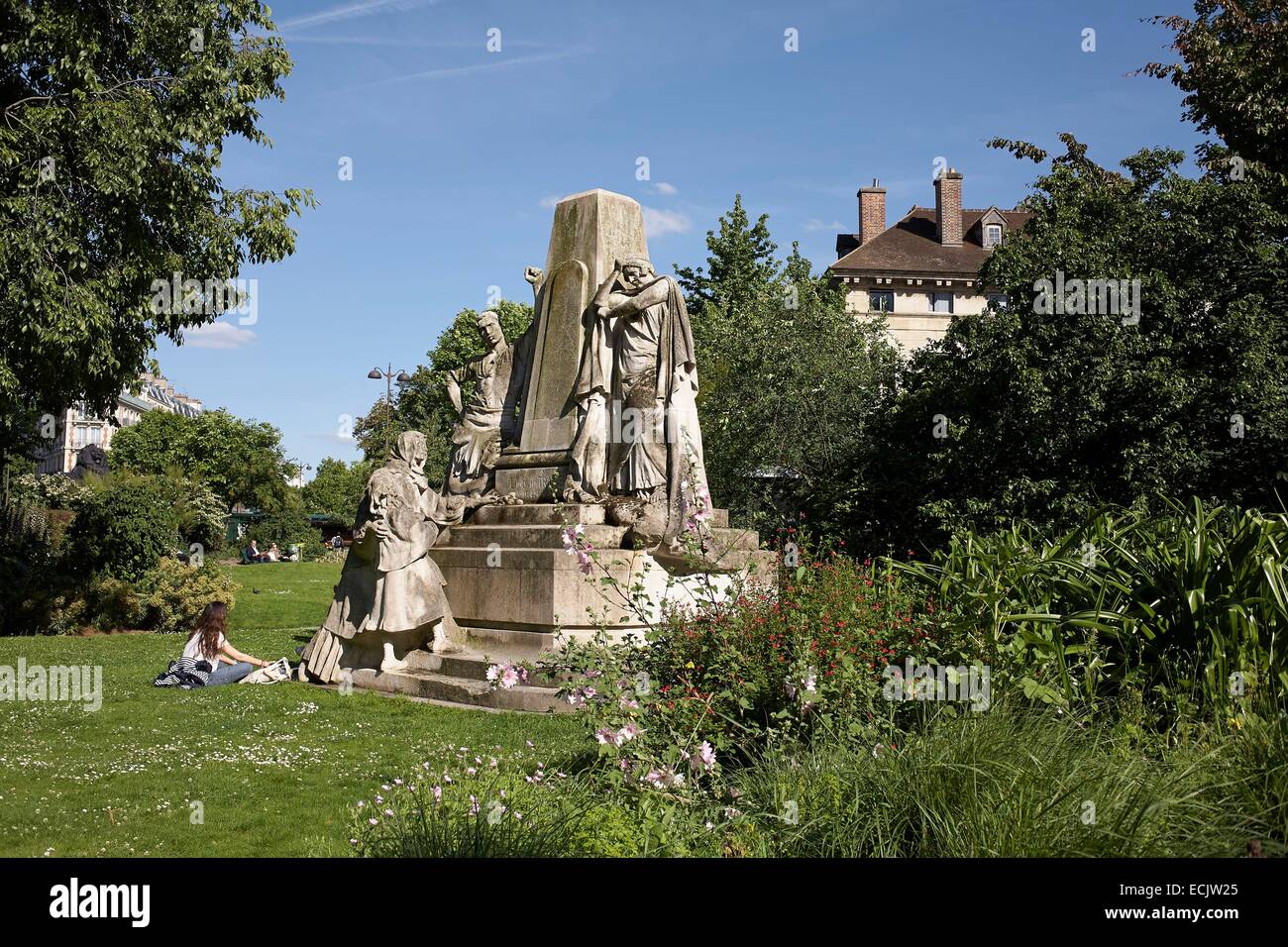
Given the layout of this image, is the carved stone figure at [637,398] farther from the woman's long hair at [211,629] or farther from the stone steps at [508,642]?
the woman's long hair at [211,629]

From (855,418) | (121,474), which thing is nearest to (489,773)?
(855,418)

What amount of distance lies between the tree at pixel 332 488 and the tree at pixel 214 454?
5.41 metres

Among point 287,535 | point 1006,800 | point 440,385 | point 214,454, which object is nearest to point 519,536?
point 1006,800

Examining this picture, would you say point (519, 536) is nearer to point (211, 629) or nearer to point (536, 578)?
point (536, 578)

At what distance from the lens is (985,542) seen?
8070 millimetres

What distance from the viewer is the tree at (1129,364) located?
17.2 meters

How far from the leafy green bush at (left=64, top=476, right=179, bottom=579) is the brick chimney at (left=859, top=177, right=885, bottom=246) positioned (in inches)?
1644

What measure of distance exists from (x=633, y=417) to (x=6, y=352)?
8.55 m

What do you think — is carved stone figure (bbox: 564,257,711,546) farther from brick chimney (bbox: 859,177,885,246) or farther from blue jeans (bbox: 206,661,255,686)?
brick chimney (bbox: 859,177,885,246)

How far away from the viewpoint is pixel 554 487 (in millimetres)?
12250

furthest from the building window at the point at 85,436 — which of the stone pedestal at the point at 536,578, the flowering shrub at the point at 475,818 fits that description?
the flowering shrub at the point at 475,818

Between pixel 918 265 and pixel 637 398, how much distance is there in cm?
4382

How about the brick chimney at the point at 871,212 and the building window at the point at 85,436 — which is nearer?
the brick chimney at the point at 871,212
